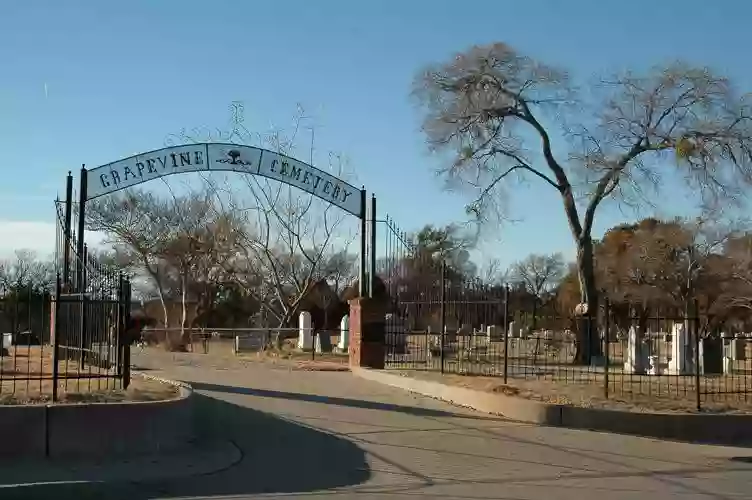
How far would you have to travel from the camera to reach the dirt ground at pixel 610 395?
14461 millimetres

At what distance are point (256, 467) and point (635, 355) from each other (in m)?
13.2

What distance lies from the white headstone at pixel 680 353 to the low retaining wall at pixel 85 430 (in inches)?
527

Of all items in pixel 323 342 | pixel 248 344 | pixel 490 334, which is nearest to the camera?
pixel 490 334

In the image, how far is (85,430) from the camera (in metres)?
10.5

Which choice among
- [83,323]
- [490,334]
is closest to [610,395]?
[490,334]

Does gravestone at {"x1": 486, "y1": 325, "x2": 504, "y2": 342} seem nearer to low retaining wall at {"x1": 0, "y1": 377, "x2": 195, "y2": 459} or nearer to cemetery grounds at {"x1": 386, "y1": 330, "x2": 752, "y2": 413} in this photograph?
cemetery grounds at {"x1": 386, "y1": 330, "x2": 752, "y2": 413}

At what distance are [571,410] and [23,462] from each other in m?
8.22

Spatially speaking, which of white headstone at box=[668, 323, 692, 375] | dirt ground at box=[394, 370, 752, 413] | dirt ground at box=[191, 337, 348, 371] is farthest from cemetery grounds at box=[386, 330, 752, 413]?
dirt ground at box=[191, 337, 348, 371]

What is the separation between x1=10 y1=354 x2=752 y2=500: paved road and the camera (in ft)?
31.0

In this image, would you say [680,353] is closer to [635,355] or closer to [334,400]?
[635,355]

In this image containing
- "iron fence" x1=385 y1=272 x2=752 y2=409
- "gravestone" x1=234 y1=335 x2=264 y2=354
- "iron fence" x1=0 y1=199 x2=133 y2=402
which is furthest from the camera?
"gravestone" x1=234 y1=335 x2=264 y2=354

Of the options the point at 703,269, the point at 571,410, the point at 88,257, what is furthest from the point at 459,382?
the point at 703,269

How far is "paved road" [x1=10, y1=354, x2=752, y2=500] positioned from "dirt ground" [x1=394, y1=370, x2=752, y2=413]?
1044mm

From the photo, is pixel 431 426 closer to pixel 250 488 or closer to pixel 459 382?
pixel 459 382
